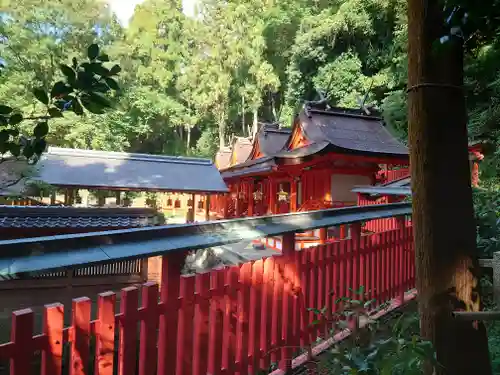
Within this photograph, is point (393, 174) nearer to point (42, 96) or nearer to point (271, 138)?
point (271, 138)

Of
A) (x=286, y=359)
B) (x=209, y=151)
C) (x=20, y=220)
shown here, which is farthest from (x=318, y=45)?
(x=286, y=359)

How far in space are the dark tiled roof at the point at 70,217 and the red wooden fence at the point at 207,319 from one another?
13.7 ft

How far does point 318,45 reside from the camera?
23.8 meters

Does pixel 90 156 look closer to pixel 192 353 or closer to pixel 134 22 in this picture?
pixel 192 353

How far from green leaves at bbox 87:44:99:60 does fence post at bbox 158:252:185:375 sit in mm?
942

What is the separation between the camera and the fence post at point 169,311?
1.85 meters

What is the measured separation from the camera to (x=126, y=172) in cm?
1252

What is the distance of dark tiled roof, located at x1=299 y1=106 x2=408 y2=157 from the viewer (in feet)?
34.3

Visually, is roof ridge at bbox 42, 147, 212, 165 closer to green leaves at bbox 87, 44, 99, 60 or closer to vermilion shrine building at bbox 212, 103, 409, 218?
vermilion shrine building at bbox 212, 103, 409, 218

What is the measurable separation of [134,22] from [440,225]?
136 feet

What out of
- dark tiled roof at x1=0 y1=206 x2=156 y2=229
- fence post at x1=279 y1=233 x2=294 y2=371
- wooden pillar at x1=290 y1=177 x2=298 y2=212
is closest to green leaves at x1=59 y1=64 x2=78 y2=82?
fence post at x1=279 y1=233 x2=294 y2=371

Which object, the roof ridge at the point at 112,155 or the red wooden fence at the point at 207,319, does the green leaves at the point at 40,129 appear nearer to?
the red wooden fence at the point at 207,319

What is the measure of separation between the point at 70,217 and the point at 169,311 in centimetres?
531

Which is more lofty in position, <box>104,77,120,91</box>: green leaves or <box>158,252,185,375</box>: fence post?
<box>104,77,120,91</box>: green leaves
